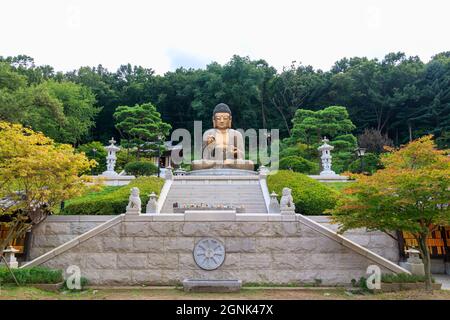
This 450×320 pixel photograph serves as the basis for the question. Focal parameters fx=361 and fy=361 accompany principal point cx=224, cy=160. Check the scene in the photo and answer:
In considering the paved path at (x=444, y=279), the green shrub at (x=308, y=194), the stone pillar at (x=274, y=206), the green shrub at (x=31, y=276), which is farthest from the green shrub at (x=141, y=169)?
the paved path at (x=444, y=279)

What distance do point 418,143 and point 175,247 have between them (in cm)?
709

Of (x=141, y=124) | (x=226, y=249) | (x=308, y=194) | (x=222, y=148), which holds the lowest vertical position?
(x=226, y=249)

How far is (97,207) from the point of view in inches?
531

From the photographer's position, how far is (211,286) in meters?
8.91

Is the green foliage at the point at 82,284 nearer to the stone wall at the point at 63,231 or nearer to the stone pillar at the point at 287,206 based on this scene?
the stone wall at the point at 63,231

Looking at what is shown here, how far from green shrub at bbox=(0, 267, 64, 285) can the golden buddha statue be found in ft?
46.9

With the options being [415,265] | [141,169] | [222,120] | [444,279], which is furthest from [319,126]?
[415,265]

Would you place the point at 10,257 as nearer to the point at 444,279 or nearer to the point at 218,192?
the point at 218,192

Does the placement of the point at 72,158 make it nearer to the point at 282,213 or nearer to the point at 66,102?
the point at 282,213

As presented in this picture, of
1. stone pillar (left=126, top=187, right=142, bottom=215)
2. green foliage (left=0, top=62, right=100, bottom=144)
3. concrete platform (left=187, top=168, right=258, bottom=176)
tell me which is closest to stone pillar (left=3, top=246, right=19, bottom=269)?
stone pillar (left=126, top=187, right=142, bottom=215)

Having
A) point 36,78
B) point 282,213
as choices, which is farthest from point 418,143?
point 36,78

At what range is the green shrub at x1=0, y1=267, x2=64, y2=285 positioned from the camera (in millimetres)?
8898

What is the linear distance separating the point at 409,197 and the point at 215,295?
5.07 metres

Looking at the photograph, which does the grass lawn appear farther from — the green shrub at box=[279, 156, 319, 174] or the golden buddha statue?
the green shrub at box=[279, 156, 319, 174]
